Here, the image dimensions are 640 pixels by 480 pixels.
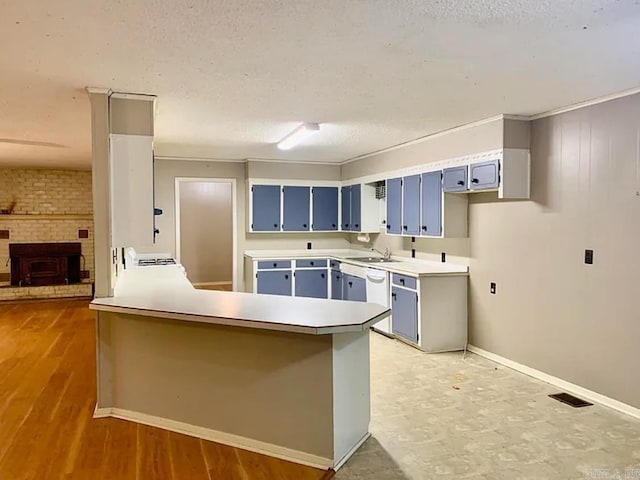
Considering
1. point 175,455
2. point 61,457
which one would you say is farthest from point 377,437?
point 61,457

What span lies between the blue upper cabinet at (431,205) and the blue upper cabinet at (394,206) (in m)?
0.51

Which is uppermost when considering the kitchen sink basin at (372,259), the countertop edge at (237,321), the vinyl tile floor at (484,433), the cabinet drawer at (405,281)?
the kitchen sink basin at (372,259)

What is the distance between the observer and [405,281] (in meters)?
5.12

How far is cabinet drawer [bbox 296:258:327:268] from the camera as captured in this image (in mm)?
6867

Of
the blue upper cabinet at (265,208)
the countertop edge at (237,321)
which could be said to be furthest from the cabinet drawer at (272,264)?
the countertop edge at (237,321)

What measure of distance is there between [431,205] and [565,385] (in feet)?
7.12

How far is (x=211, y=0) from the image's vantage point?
1.93 meters

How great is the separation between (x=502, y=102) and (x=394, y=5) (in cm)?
204

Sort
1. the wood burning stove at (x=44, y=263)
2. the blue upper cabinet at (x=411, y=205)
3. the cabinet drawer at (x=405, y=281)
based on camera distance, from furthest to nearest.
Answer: the wood burning stove at (x=44, y=263)
the blue upper cabinet at (x=411, y=205)
the cabinet drawer at (x=405, y=281)

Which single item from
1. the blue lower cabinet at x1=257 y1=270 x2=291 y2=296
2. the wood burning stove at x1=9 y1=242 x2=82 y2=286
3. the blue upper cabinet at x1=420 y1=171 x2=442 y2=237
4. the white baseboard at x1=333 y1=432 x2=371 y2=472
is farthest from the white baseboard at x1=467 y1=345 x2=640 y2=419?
the wood burning stove at x1=9 y1=242 x2=82 y2=286

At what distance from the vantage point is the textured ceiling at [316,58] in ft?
6.73

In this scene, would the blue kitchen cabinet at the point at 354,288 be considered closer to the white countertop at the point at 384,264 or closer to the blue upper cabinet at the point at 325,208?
the white countertop at the point at 384,264

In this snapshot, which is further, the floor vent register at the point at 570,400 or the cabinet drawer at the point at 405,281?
the cabinet drawer at the point at 405,281

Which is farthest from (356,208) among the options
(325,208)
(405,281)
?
(405,281)
